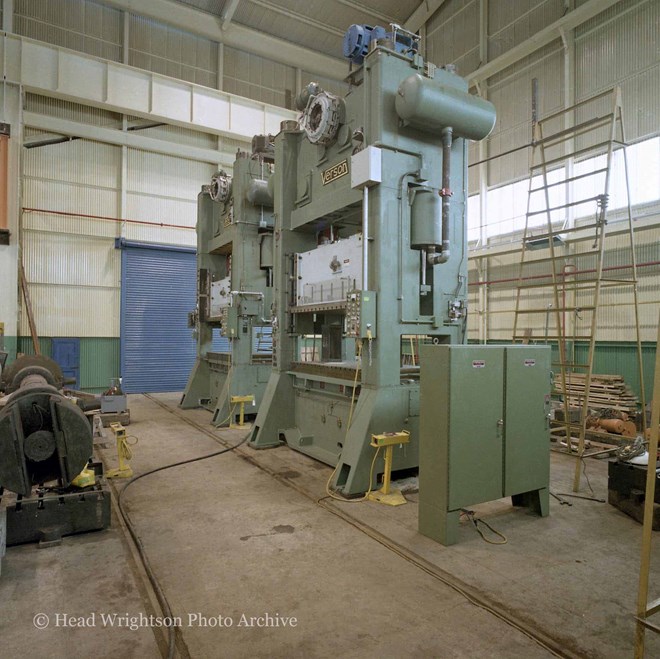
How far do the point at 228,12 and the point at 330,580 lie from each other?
13.0m

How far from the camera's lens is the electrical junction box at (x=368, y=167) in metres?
4.11

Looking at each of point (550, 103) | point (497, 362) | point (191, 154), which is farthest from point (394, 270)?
point (191, 154)

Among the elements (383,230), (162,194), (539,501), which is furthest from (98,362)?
Answer: (539,501)

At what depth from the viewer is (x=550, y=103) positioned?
30.8ft

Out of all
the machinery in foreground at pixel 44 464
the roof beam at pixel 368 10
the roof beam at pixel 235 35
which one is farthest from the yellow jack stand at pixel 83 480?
the roof beam at pixel 368 10

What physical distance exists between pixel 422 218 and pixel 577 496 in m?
2.80

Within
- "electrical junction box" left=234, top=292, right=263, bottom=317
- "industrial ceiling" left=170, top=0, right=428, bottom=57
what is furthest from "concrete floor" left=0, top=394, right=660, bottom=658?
"industrial ceiling" left=170, top=0, right=428, bottom=57

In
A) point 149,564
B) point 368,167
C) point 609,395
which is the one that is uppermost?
point 368,167

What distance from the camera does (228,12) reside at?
37.3ft

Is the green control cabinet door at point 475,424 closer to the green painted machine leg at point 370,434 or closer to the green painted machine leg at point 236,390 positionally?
the green painted machine leg at point 370,434

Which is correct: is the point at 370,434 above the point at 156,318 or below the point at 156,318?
below

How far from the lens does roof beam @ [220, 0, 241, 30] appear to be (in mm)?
11094

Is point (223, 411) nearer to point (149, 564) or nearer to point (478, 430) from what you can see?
point (149, 564)

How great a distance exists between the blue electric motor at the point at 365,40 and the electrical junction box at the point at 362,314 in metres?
2.49
